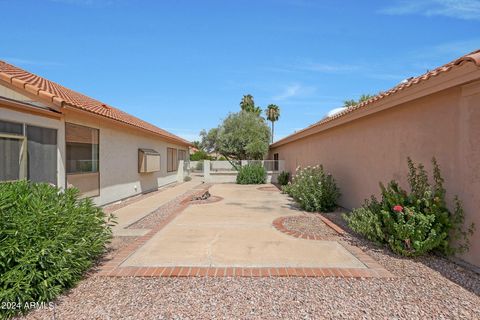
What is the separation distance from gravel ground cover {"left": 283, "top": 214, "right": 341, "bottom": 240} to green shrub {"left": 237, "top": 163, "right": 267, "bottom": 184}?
12.3 m

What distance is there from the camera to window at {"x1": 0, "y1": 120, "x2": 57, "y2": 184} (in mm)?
6154

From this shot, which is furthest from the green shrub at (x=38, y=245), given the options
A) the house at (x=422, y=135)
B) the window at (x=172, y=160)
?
the window at (x=172, y=160)

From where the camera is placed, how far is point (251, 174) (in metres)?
21.0

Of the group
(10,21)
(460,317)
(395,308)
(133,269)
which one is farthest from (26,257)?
(10,21)

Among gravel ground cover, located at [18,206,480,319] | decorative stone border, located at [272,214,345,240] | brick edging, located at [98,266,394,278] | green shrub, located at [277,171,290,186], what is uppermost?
green shrub, located at [277,171,290,186]

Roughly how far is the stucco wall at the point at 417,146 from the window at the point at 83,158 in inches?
342

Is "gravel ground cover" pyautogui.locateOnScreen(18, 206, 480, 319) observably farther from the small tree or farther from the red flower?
the small tree

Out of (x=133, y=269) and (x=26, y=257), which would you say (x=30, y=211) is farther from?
(x=133, y=269)

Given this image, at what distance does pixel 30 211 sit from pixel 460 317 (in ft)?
17.3

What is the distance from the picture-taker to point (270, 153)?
30469 millimetres

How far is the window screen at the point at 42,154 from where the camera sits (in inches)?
267

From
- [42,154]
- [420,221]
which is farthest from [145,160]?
[420,221]

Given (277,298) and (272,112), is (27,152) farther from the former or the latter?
(272,112)

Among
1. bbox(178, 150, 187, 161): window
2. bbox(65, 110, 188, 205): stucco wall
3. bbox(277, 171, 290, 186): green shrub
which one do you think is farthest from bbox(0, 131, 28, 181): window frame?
bbox(178, 150, 187, 161): window
